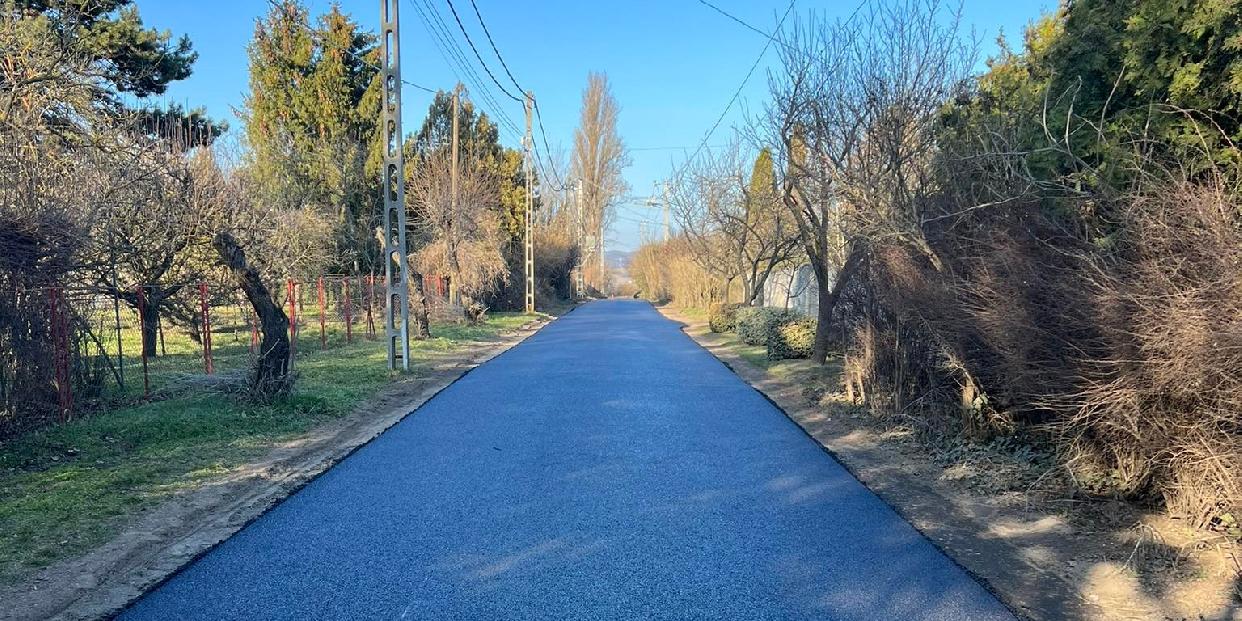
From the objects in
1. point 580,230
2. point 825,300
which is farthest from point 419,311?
point 580,230

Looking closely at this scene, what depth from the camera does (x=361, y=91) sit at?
31078 mm

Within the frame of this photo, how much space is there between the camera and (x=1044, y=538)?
5.24 metres

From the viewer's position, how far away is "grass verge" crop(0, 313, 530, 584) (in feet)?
16.9

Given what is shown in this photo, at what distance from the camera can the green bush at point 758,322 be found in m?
18.7

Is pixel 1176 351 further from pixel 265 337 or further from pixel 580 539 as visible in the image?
pixel 265 337

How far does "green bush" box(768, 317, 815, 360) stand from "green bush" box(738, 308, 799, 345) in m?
1.21

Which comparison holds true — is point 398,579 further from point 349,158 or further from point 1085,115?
point 349,158

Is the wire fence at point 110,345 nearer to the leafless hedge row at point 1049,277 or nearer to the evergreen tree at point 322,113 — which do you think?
the leafless hedge row at point 1049,277

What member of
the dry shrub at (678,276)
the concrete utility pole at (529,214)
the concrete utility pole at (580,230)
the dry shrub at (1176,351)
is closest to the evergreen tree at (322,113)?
the concrete utility pole at (529,214)

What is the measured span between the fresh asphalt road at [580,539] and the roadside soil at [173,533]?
0.17 m

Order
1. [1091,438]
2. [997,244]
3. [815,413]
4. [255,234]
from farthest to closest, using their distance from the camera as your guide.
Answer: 1. [255,234]
2. [815,413]
3. [997,244]
4. [1091,438]

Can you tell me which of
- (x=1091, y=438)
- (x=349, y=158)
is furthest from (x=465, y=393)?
(x=349, y=158)

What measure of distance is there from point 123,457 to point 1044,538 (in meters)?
7.90

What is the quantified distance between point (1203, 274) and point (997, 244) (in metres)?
2.03
